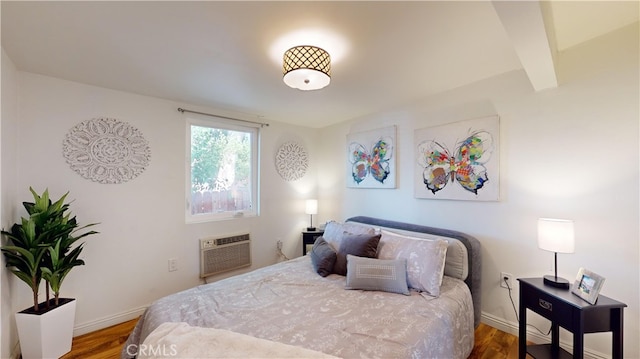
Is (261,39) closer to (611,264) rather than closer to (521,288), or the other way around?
(521,288)

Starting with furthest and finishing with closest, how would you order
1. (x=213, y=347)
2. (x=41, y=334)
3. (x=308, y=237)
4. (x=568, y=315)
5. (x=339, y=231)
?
(x=308, y=237), (x=339, y=231), (x=41, y=334), (x=568, y=315), (x=213, y=347)

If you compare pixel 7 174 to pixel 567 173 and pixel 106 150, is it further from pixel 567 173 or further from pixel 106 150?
pixel 567 173

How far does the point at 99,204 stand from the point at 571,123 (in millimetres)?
3978

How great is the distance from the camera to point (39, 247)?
1739mm

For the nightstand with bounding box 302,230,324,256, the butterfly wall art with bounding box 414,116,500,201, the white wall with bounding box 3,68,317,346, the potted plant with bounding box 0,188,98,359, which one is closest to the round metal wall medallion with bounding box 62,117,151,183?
the white wall with bounding box 3,68,317,346

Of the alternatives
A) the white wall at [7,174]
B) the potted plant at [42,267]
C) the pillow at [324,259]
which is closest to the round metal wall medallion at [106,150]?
the white wall at [7,174]

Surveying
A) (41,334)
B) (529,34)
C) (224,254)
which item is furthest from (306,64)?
(41,334)

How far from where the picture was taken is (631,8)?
4.92ft

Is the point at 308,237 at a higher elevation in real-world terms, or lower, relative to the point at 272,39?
lower

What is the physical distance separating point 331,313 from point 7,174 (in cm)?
248

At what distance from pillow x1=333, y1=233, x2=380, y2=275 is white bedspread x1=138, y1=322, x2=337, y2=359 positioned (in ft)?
3.62

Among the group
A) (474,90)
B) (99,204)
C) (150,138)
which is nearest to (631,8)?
(474,90)

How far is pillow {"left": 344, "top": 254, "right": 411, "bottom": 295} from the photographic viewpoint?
6.11 feet

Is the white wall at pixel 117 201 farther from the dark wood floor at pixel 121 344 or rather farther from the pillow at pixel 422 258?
the pillow at pixel 422 258
